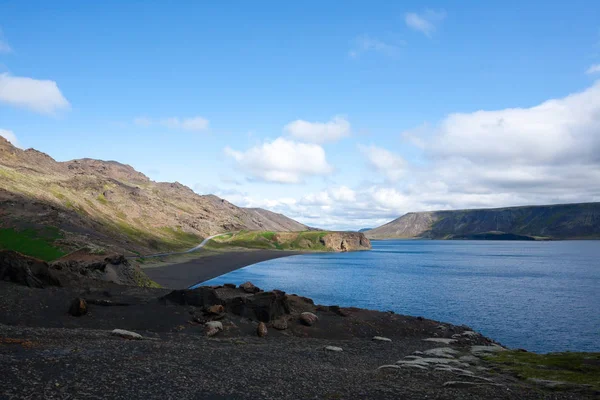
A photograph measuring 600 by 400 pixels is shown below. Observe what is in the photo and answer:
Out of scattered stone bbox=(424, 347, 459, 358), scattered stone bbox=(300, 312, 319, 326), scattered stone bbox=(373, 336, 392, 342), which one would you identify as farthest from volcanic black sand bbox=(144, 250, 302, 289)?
scattered stone bbox=(424, 347, 459, 358)

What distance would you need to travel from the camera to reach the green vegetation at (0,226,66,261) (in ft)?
255

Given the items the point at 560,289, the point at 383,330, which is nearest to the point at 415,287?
the point at 560,289

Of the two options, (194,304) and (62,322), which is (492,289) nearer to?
(194,304)

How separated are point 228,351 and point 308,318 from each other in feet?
52.7

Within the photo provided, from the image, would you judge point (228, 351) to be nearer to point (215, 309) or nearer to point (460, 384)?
point (215, 309)

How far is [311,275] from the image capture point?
132250mm

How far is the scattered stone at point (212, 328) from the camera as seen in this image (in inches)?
1414

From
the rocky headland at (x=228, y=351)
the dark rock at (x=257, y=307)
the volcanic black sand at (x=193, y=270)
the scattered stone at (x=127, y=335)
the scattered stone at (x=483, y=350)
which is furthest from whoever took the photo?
the volcanic black sand at (x=193, y=270)

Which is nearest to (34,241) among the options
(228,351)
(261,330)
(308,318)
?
(308,318)

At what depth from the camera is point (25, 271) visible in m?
42.7

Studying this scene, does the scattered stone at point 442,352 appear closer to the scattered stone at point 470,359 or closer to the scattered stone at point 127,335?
the scattered stone at point 470,359

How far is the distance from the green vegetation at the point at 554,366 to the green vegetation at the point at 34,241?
71.1 meters

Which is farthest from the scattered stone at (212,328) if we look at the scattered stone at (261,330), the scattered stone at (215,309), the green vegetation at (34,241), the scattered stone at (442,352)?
the green vegetation at (34,241)

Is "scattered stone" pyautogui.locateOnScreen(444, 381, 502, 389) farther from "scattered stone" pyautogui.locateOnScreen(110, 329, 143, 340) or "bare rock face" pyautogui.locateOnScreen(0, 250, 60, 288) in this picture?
"bare rock face" pyautogui.locateOnScreen(0, 250, 60, 288)
